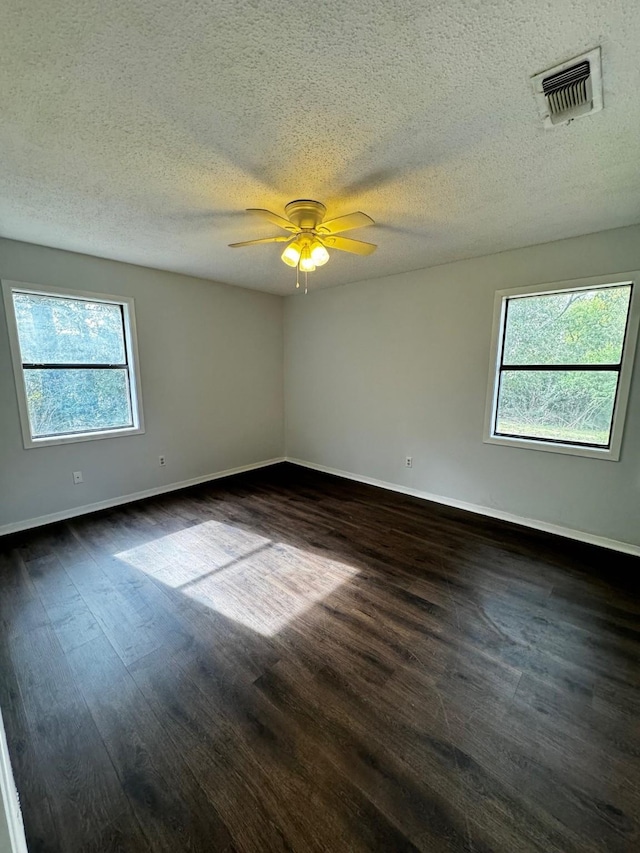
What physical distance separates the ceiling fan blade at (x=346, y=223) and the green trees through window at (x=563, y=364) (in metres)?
1.95

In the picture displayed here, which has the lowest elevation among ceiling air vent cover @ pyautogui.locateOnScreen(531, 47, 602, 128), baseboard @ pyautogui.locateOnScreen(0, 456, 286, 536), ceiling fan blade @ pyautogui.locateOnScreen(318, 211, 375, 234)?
baseboard @ pyautogui.locateOnScreen(0, 456, 286, 536)

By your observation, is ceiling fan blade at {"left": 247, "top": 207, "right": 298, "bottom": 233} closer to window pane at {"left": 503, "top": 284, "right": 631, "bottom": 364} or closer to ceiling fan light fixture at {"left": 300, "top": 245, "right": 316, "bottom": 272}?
ceiling fan light fixture at {"left": 300, "top": 245, "right": 316, "bottom": 272}

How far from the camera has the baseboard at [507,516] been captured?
9.16 feet

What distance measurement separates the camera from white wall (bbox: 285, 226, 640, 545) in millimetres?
2789

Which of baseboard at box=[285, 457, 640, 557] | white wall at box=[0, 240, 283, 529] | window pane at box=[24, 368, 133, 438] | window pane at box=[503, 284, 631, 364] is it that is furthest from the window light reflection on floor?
window pane at box=[503, 284, 631, 364]

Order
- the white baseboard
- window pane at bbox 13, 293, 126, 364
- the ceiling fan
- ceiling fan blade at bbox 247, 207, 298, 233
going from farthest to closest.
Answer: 1. window pane at bbox 13, 293, 126, 364
2. the white baseboard
3. the ceiling fan
4. ceiling fan blade at bbox 247, 207, 298, 233

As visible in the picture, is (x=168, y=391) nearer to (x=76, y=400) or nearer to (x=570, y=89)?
(x=76, y=400)

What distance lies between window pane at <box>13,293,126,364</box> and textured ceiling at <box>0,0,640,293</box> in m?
0.71

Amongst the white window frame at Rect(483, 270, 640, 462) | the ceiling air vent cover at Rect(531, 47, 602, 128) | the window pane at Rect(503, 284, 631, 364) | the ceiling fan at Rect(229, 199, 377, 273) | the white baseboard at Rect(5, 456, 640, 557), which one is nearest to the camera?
the ceiling air vent cover at Rect(531, 47, 602, 128)

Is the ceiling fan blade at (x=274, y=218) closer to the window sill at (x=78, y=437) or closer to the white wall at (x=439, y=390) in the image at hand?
the white wall at (x=439, y=390)

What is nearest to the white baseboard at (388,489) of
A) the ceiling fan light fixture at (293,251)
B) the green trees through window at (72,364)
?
the green trees through window at (72,364)

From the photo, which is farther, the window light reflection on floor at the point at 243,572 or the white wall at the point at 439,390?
the white wall at the point at 439,390

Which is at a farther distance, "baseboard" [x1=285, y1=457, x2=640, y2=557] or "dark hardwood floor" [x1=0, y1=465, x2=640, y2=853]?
"baseboard" [x1=285, y1=457, x2=640, y2=557]

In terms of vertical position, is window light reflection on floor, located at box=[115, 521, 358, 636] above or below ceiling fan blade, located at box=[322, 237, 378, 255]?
below
